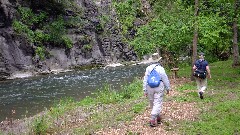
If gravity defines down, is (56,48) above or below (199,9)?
below

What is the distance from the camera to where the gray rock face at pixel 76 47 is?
42.9 metres

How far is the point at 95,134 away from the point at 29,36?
1524 inches

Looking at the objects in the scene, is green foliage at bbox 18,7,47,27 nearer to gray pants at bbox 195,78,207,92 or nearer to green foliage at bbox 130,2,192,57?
green foliage at bbox 130,2,192,57

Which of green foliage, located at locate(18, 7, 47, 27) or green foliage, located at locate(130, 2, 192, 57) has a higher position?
green foliage, located at locate(18, 7, 47, 27)

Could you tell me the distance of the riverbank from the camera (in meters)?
10.4

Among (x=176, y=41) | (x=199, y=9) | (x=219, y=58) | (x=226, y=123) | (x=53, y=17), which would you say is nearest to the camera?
(x=226, y=123)

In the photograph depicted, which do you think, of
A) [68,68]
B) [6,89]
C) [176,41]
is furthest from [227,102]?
[68,68]

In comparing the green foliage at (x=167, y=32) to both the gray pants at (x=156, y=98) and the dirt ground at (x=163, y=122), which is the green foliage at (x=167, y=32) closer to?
the dirt ground at (x=163, y=122)

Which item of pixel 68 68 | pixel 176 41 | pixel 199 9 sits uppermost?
pixel 199 9

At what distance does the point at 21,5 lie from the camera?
50219mm

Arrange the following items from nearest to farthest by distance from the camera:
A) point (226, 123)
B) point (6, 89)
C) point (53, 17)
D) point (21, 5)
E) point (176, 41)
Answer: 1. point (226, 123)
2. point (176, 41)
3. point (6, 89)
4. point (21, 5)
5. point (53, 17)

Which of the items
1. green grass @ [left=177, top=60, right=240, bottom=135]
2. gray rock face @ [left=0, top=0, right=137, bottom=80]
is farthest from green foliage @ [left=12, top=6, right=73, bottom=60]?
green grass @ [left=177, top=60, right=240, bottom=135]

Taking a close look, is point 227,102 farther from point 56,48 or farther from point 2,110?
point 56,48

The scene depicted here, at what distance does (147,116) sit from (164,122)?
3.70 ft
